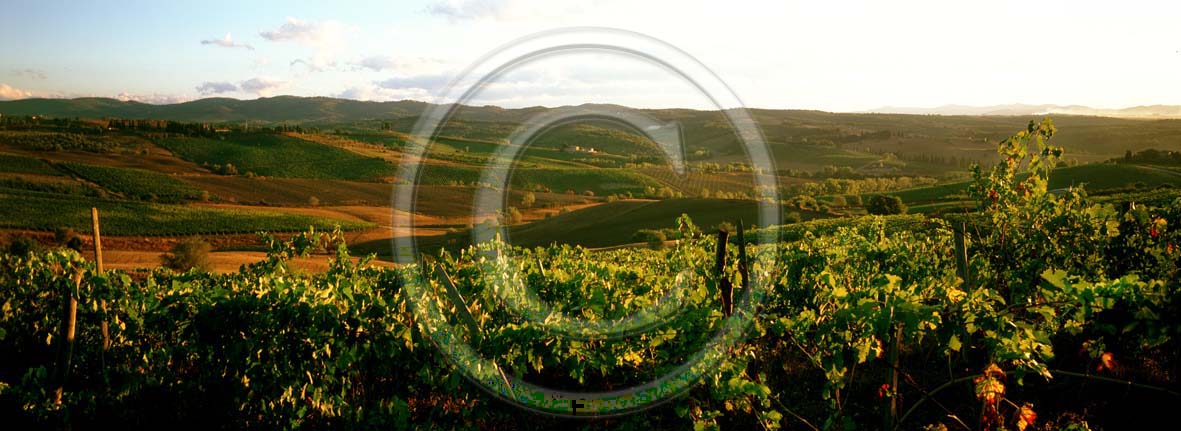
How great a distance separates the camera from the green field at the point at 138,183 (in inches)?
2699

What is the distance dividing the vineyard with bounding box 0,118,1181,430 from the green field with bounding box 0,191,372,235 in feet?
188

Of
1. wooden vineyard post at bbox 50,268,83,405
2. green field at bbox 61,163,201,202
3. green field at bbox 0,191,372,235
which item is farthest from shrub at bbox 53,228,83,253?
wooden vineyard post at bbox 50,268,83,405

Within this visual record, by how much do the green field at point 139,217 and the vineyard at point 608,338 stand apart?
5744 cm

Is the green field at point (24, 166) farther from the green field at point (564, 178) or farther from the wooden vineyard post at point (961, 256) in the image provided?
the wooden vineyard post at point (961, 256)

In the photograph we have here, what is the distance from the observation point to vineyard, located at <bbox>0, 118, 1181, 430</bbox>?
471 cm

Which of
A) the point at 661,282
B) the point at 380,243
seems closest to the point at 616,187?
the point at 380,243

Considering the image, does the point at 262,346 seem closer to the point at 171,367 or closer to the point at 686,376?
the point at 171,367

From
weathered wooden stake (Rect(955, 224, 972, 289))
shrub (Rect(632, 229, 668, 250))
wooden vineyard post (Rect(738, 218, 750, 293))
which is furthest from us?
shrub (Rect(632, 229, 668, 250))

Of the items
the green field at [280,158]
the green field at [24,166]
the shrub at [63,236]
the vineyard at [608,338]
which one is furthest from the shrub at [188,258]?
the green field at [280,158]

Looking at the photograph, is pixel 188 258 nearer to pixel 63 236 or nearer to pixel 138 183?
pixel 63 236

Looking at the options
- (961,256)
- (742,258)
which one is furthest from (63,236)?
(961,256)

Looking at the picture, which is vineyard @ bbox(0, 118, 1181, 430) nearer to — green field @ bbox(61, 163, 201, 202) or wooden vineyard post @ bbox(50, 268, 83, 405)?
wooden vineyard post @ bbox(50, 268, 83, 405)

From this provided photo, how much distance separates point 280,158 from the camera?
96.7 m

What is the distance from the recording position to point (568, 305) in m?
6.48
